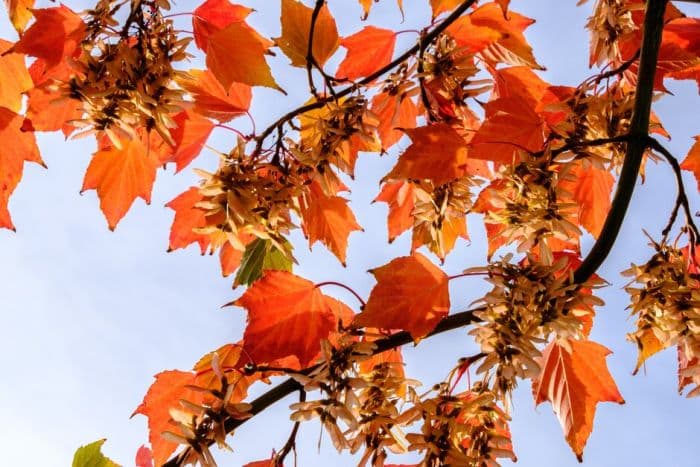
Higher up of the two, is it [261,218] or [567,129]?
[567,129]

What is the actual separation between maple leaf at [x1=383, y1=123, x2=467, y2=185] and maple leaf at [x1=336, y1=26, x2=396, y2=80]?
268mm

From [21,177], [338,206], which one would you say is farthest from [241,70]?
[21,177]

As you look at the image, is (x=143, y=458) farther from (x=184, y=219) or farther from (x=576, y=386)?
(x=576, y=386)

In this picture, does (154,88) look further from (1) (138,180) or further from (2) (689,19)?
(2) (689,19)

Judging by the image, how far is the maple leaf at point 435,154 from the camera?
867 millimetres

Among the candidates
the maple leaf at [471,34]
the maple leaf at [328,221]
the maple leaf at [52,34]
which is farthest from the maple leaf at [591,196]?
the maple leaf at [52,34]

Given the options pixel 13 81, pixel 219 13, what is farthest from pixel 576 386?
pixel 13 81

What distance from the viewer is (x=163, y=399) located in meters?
1.00

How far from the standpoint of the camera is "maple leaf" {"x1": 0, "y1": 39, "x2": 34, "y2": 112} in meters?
1.05

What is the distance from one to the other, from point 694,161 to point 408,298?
533mm

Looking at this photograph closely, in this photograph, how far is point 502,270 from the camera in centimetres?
76

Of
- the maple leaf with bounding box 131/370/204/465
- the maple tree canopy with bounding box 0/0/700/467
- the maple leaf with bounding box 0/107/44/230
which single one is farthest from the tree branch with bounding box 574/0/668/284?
the maple leaf with bounding box 0/107/44/230

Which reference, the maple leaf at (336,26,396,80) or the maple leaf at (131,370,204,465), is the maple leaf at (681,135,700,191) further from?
the maple leaf at (131,370,204,465)

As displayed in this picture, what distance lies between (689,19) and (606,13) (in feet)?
0.50
